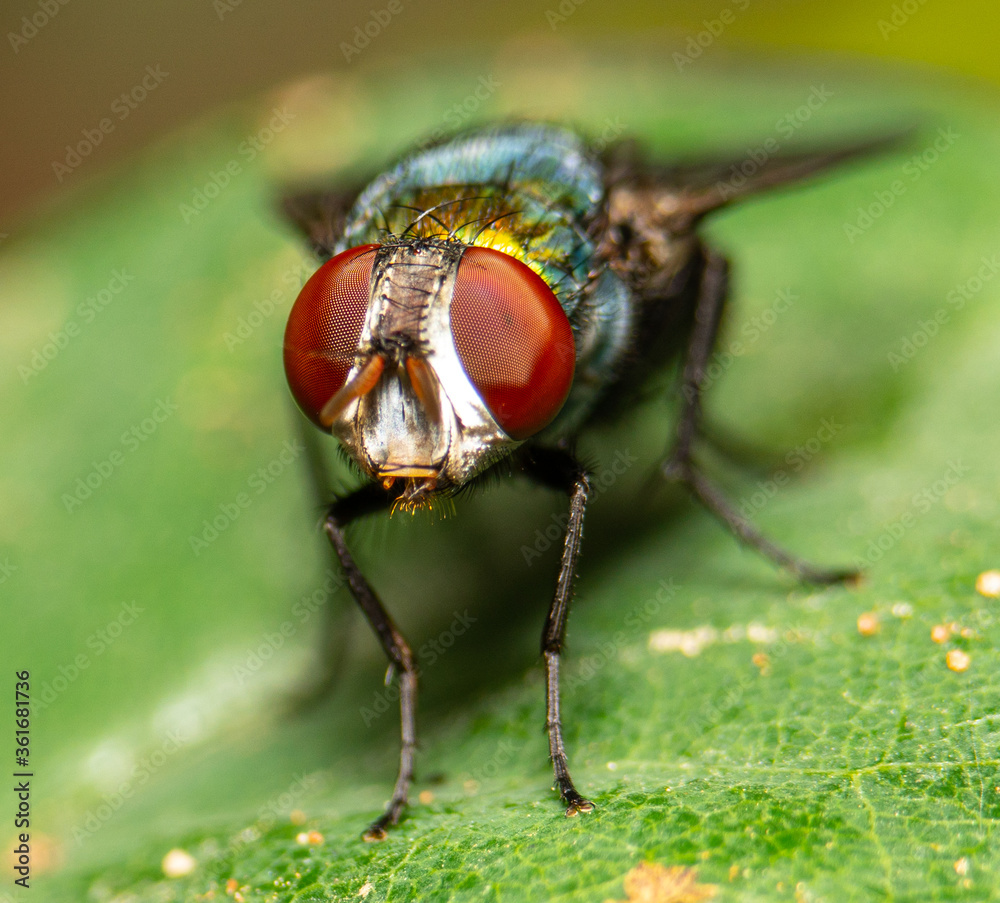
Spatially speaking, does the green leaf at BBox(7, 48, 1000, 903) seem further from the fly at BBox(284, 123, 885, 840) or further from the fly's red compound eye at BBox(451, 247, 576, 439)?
the fly's red compound eye at BBox(451, 247, 576, 439)

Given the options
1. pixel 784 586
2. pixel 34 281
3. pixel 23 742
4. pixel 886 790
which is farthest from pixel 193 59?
pixel 886 790

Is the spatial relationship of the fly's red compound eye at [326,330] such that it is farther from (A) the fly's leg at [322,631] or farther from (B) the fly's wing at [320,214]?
(A) the fly's leg at [322,631]

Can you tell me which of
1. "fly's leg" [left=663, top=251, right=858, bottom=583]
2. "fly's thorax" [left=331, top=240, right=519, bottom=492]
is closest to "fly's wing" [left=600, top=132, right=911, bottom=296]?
"fly's leg" [left=663, top=251, right=858, bottom=583]

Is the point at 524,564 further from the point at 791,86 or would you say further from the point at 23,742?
the point at 791,86

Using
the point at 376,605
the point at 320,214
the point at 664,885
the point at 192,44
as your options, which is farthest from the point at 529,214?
the point at 192,44

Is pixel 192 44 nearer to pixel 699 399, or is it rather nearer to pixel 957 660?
pixel 699 399

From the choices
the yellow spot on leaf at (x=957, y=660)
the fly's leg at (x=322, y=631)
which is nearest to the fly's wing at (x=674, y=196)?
the fly's leg at (x=322, y=631)
